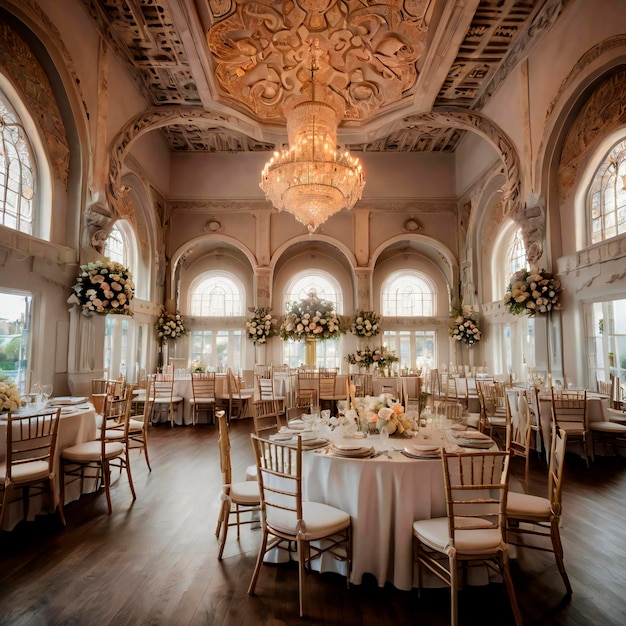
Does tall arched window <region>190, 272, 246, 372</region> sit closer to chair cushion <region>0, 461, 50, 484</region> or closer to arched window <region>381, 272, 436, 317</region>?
arched window <region>381, 272, 436, 317</region>

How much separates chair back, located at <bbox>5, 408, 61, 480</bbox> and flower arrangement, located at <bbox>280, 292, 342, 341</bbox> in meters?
6.67

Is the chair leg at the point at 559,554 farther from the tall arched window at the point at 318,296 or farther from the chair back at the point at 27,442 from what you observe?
the tall arched window at the point at 318,296

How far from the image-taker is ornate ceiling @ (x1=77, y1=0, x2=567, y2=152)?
7.13 m

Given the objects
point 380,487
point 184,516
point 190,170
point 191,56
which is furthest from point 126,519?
point 190,170

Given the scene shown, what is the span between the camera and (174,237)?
12602mm

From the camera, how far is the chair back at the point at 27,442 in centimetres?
358

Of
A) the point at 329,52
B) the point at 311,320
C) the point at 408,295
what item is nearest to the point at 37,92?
the point at 329,52

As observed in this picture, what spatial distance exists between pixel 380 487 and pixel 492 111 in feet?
29.5

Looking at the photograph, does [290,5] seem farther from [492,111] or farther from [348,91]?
[492,111]

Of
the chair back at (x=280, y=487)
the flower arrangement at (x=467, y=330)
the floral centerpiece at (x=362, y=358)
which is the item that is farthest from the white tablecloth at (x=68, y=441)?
the flower arrangement at (x=467, y=330)

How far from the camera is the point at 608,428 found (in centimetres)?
588

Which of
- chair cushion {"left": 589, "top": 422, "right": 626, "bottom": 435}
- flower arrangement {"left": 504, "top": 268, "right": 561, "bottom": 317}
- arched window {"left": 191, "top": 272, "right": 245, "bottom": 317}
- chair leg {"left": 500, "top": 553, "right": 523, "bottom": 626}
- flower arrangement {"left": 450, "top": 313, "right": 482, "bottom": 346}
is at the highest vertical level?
arched window {"left": 191, "top": 272, "right": 245, "bottom": 317}

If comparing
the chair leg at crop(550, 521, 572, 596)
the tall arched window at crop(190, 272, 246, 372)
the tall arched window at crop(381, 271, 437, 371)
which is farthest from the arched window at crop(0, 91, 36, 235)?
the tall arched window at crop(381, 271, 437, 371)

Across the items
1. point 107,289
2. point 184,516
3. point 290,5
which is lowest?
point 184,516
